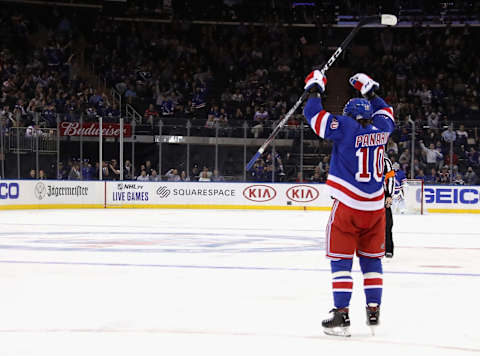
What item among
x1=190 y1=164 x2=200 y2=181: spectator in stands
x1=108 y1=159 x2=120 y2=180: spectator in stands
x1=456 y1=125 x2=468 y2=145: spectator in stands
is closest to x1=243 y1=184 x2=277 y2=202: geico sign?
x1=190 y1=164 x2=200 y2=181: spectator in stands

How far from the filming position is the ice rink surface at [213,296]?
4.05m

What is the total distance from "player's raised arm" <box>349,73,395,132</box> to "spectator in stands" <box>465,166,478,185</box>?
45.7ft

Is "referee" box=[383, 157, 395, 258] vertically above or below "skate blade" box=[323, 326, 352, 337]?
above

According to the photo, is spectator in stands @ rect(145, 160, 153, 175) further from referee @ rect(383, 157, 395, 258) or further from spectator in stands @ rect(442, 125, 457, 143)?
referee @ rect(383, 157, 395, 258)

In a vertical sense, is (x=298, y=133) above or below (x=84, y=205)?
above

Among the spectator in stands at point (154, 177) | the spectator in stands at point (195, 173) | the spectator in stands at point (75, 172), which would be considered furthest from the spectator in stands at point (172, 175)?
the spectator in stands at point (75, 172)

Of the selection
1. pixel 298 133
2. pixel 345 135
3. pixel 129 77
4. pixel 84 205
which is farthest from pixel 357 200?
pixel 129 77

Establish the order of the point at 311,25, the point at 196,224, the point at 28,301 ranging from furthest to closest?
the point at 311,25 < the point at 196,224 < the point at 28,301

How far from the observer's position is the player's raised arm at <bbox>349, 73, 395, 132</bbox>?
479 centimetres

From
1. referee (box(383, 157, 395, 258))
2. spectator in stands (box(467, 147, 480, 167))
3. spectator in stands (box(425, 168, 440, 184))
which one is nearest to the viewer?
referee (box(383, 157, 395, 258))

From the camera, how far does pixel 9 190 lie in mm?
17375

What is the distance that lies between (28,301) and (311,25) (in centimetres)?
2380

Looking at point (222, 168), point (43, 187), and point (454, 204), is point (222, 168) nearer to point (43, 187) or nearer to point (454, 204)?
point (43, 187)

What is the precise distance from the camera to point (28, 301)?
5.32 meters
